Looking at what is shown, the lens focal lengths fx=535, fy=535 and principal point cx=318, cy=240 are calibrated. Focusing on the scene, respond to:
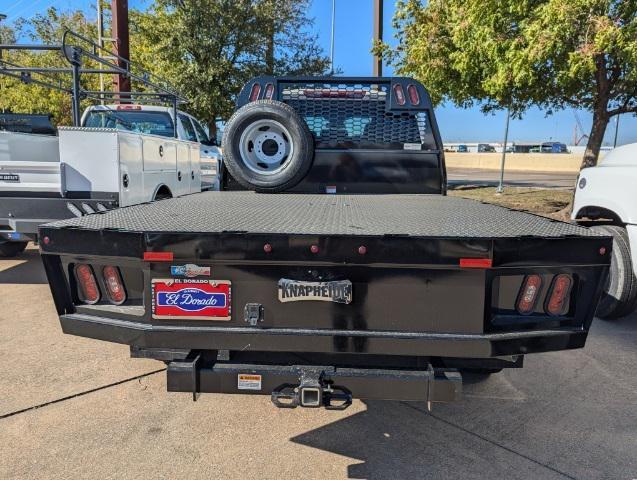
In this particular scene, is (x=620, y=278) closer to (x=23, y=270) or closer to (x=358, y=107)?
(x=358, y=107)

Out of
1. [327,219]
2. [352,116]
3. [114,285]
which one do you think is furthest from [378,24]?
[114,285]

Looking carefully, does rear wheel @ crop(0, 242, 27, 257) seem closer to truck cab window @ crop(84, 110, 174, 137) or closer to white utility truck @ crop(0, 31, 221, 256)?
white utility truck @ crop(0, 31, 221, 256)

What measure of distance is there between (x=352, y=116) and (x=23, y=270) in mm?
5116

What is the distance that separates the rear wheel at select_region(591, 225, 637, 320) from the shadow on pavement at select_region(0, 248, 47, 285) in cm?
627

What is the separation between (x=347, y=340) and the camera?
248 cm

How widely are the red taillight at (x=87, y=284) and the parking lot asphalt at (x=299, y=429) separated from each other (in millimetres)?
885

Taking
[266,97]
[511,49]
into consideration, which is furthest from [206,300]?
[511,49]

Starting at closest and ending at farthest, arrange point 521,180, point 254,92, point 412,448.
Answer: point 412,448
point 254,92
point 521,180

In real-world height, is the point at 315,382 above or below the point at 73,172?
below

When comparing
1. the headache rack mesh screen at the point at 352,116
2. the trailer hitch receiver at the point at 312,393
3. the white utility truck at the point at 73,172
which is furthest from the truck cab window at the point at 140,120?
the trailer hitch receiver at the point at 312,393

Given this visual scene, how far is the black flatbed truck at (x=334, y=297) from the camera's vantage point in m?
2.36

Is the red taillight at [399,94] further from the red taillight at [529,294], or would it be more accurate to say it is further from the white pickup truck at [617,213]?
the red taillight at [529,294]

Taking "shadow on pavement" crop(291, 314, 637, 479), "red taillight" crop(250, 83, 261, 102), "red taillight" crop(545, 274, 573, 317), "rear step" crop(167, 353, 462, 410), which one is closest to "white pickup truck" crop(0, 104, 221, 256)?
"red taillight" crop(250, 83, 261, 102)

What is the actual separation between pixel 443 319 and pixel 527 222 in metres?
0.80
